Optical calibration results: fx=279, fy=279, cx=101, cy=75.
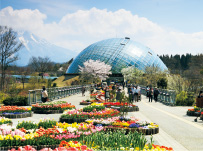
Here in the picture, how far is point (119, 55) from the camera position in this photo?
94500 millimetres

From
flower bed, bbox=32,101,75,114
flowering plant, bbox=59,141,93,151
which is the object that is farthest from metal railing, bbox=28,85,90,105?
flowering plant, bbox=59,141,93,151

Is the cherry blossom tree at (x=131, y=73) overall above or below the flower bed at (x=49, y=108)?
above

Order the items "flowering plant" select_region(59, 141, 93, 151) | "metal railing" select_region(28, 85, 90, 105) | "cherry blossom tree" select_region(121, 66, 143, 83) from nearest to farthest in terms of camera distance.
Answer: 1. "flowering plant" select_region(59, 141, 93, 151)
2. "metal railing" select_region(28, 85, 90, 105)
3. "cherry blossom tree" select_region(121, 66, 143, 83)

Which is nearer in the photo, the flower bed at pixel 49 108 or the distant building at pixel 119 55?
the flower bed at pixel 49 108

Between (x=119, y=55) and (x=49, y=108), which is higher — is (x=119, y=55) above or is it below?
above

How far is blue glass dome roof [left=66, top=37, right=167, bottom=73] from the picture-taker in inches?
3622

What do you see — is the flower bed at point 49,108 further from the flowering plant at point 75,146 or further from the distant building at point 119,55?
the distant building at point 119,55

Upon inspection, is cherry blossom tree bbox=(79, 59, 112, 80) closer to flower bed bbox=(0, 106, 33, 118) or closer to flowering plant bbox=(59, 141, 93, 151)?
flower bed bbox=(0, 106, 33, 118)

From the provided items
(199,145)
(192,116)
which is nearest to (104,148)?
(199,145)

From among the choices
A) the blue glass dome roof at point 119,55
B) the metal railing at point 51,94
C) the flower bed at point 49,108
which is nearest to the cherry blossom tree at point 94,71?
the blue glass dome roof at point 119,55

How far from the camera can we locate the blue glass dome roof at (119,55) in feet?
302

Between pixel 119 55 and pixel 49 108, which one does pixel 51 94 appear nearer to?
pixel 49 108

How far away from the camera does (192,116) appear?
1656 centimetres

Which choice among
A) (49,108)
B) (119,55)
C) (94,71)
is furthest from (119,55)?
(49,108)
